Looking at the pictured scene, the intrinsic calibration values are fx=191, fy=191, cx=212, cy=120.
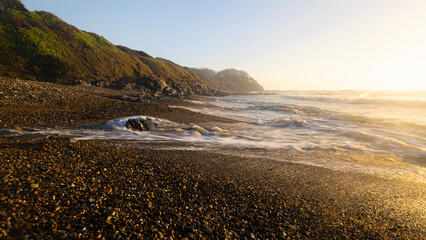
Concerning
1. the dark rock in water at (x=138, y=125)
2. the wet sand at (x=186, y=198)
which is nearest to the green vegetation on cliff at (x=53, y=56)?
the dark rock in water at (x=138, y=125)

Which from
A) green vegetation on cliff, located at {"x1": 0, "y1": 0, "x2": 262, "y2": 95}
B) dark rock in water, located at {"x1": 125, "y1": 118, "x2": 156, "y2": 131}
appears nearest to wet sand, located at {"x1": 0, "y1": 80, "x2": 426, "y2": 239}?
dark rock in water, located at {"x1": 125, "y1": 118, "x2": 156, "y2": 131}

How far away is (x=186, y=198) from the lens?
366 cm

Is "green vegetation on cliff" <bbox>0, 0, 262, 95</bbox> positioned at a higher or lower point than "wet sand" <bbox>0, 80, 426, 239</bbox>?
higher

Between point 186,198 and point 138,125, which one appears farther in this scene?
point 138,125

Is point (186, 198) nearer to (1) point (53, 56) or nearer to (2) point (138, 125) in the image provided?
(2) point (138, 125)

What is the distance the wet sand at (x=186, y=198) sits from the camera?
8.81ft

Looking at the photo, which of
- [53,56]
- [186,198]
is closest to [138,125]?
[186,198]

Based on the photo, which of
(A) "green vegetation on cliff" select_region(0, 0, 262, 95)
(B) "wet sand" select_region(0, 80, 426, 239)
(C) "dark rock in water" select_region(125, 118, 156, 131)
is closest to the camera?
(B) "wet sand" select_region(0, 80, 426, 239)

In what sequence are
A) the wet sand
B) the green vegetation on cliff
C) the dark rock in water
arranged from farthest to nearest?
the green vegetation on cliff, the dark rock in water, the wet sand

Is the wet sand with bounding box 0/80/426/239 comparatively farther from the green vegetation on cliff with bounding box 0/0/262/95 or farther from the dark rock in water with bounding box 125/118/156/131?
the green vegetation on cliff with bounding box 0/0/262/95

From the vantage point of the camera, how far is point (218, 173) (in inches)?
201

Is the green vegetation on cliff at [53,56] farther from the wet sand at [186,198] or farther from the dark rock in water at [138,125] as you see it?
the wet sand at [186,198]

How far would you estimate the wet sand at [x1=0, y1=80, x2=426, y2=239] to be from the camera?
269cm

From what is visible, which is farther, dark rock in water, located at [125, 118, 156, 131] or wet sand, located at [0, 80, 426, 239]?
dark rock in water, located at [125, 118, 156, 131]
